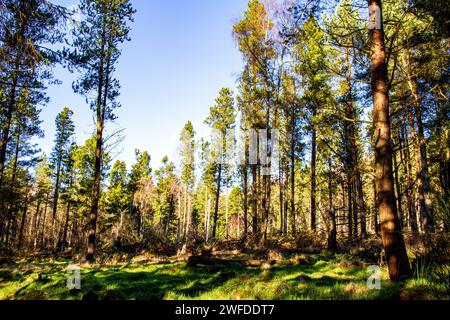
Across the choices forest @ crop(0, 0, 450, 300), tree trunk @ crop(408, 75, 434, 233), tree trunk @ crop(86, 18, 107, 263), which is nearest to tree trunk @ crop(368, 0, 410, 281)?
forest @ crop(0, 0, 450, 300)

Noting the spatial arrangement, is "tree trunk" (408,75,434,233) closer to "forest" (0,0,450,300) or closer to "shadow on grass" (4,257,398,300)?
"forest" (0,0,450,300)

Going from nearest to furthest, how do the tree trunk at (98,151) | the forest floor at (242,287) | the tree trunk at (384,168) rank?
the forest floor at (242,287) < the tree trunk at (384,168) < the tree trunk at (98,151)

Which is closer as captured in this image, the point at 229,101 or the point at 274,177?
the point at 229,101

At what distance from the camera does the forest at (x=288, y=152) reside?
4.90 m

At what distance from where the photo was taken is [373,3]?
17.8ft

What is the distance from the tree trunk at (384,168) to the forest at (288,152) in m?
0.02

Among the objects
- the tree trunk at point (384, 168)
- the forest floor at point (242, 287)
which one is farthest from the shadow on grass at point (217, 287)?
the tree trunk at point (384, 168)

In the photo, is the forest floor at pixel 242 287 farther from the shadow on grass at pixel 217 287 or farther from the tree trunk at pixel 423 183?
the tree trunk at pixel 423 183

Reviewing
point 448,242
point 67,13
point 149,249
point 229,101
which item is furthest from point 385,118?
point 229,101

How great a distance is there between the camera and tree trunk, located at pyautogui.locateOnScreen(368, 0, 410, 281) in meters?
4.62

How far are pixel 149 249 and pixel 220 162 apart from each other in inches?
499

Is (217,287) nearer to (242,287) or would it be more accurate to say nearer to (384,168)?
(242,287)

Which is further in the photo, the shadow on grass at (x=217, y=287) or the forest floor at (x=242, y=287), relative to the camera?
the shadow on grass at (x=217, y=287)
